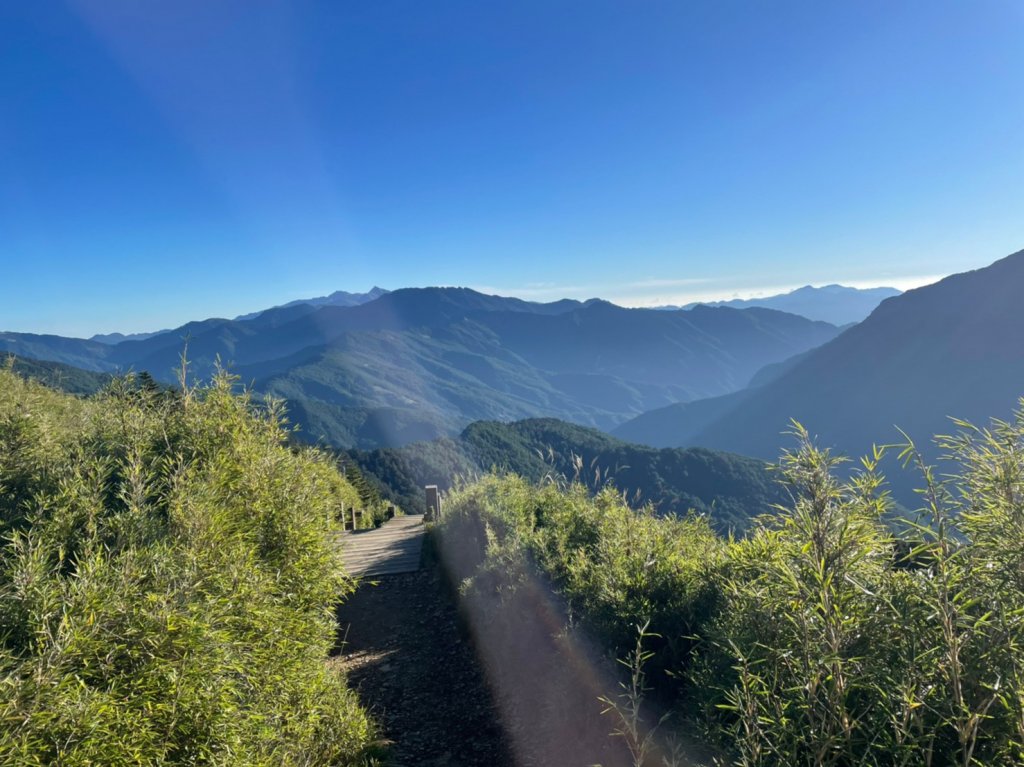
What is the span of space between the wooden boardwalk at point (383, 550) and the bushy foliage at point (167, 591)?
3060mm

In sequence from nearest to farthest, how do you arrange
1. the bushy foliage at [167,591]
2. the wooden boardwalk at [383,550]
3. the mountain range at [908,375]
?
the bushy foliage at [167,591]
the wooden boardwalk at [383,550]
the mountain range at [908,375]

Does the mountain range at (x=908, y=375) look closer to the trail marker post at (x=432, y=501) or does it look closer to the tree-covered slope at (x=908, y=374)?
the tree-covered slope at (x=908, y=374)

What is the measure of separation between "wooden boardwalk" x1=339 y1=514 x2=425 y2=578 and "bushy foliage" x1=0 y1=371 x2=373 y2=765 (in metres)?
3.06

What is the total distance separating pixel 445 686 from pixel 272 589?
9.73 feet

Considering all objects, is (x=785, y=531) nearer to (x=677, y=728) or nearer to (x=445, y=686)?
(x=677, y=728)

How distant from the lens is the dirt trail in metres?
4.82

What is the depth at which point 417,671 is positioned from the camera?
6293 millimetres

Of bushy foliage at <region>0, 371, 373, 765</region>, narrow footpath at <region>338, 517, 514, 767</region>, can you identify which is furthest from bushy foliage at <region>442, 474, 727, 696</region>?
bushy foliage at <region>0, 371, 373, 765</region>

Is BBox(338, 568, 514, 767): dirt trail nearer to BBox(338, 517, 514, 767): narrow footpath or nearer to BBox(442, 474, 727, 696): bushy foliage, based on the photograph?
BBox(338, 517, 514, 767): narrow footpath

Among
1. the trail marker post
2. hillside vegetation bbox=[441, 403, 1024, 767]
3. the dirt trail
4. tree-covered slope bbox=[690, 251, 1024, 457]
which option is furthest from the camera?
tree-covered slope bbox=[690, 251, 1024, 457]

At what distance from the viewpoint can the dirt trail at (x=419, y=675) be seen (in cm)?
482

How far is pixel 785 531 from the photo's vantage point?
258cm

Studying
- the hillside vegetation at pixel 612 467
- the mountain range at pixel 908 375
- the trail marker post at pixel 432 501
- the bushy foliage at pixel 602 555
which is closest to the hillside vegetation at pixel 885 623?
the bushy foliage at pixel 602 555

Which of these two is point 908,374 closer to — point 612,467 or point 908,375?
point 908,375
